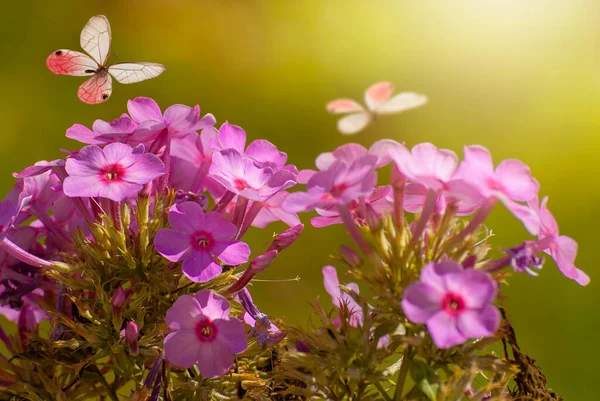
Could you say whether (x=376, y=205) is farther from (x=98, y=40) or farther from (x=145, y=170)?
(x=98, y=40)

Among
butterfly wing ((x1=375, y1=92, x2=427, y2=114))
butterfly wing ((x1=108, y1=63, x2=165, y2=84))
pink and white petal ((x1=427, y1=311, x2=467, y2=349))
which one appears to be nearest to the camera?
pink and white petal ((x1=427, y1=311, x2=467, y2=349))

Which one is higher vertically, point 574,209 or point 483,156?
point 483,156

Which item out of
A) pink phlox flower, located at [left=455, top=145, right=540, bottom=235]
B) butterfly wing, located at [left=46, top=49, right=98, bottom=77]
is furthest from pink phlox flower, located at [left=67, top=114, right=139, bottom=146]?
pink phlox flower, located at [left=455, top=145, right=540, bottom=235]

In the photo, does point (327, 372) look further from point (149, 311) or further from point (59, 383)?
point (59, 383)

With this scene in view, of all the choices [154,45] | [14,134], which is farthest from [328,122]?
[14,134]

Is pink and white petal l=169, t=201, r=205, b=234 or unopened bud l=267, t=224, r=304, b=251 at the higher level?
pink and white petal l=169, t=201, r=205, b=234

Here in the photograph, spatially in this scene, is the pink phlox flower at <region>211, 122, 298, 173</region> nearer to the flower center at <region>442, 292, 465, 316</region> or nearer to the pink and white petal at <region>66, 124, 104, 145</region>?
the pink and white petal at <region>66, 124, 104, 145</region>

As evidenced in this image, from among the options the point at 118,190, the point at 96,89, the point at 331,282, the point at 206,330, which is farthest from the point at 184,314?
the point at 96,89
